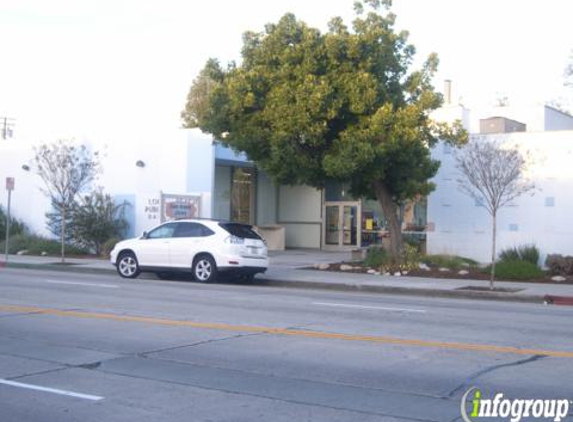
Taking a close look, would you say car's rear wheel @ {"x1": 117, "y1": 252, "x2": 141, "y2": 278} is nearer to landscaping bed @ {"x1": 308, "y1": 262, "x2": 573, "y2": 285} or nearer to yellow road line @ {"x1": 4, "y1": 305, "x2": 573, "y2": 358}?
landscaping bed @ {"x1": 308, "y1": 262, "x2": 573, "y2": 285}

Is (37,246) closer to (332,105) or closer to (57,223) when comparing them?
(57,223)

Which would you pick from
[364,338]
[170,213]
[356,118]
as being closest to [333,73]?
[356,118]

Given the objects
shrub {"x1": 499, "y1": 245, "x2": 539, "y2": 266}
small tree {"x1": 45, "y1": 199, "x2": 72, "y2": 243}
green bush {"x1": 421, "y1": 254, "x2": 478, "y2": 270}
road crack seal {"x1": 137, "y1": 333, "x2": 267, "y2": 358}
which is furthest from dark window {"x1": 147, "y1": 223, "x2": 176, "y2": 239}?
road crack seal {"x1": 137, "y1": 333, "x2": 267, "y2": 358}

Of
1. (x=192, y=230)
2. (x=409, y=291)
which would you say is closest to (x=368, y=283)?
(x=409, y=291)

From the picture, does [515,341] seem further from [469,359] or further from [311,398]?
[311,398]

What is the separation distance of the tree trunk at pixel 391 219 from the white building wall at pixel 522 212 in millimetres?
3444

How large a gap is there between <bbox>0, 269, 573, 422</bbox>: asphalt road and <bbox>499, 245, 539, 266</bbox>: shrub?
8.22 metres

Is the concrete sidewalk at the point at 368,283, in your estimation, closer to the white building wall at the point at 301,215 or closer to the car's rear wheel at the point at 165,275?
the car's rear wheel at the point at 165,275

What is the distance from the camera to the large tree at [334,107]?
22.7 metres

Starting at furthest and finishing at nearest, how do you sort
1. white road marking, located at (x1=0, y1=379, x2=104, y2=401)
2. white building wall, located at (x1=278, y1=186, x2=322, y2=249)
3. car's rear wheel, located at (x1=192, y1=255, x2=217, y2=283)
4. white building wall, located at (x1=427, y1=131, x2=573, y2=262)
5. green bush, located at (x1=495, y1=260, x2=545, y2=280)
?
white building wall, located at (x1=278, y1=186, x2=322, y2=249), white building wall, located at (x1=427, y1=131, x2=573, y2=262), green bush, located at (x1=495, y1=260, x2=545, y2=280), car's rear wheel, located at (x1=192, y1=255, x2=217, y2=283), white road marking, located at (x1=0, y1=379, x2=104, y2=401)

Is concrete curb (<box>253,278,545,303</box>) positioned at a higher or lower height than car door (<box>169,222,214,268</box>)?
lower

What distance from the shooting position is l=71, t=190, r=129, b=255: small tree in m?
31.0

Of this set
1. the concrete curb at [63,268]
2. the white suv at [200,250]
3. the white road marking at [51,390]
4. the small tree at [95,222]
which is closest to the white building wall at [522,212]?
the white suv at [200,250]

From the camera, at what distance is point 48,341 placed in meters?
11.3
